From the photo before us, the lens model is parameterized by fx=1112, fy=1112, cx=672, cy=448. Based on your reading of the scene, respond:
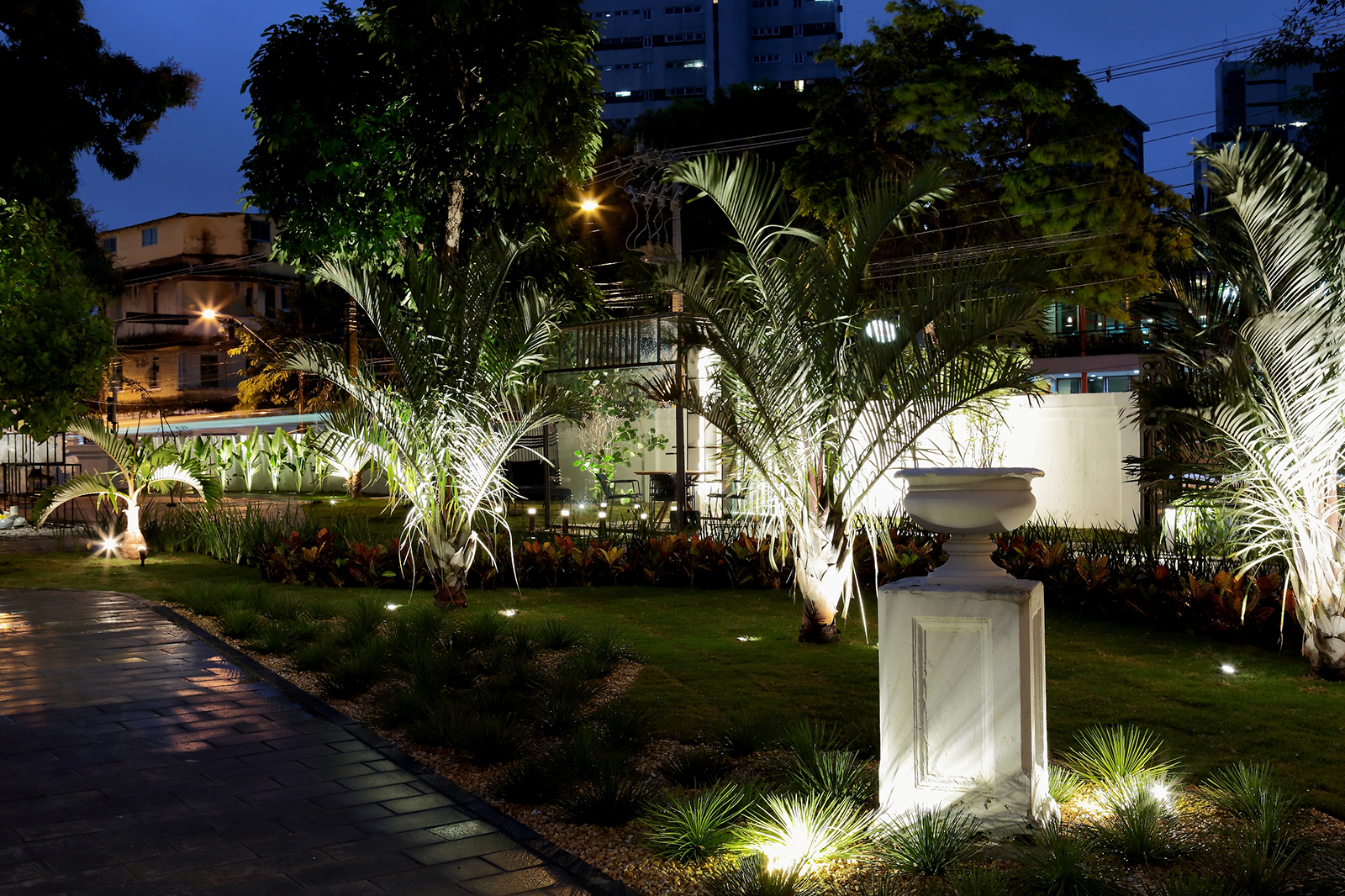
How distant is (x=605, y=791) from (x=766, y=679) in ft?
8.27

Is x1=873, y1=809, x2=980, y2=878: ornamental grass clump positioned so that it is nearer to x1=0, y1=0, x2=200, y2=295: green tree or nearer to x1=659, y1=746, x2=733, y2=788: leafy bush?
x1=659, y1=746, x2=733, y2=788: leafy bush

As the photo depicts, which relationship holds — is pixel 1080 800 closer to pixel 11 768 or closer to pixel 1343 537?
pixel 1343 537

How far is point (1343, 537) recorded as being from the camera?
642cm

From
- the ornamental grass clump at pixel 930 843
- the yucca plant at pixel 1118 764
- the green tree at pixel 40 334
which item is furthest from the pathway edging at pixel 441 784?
the green tree at pixel 40 334

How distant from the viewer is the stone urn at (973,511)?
406 cm

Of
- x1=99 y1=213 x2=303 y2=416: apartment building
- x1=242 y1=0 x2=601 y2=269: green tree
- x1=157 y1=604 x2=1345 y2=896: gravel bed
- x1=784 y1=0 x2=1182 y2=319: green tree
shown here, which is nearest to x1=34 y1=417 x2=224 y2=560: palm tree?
x1=242 y1=0 x2=601 y2=269: green tree

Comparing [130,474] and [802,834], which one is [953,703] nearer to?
[802,834]

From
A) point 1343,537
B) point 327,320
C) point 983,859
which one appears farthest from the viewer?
point 327,320

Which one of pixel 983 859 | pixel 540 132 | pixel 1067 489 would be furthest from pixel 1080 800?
pixel 1067 489

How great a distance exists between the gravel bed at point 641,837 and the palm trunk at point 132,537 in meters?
9.32

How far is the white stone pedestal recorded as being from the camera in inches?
154

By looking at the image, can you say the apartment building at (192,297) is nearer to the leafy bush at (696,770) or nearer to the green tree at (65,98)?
the green tree at (65,98)

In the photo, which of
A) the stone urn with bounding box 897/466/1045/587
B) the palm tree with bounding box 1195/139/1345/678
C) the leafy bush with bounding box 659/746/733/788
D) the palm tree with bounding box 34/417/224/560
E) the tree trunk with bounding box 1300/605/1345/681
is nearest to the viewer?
the stone urn with bounding box 897/466/1045/587

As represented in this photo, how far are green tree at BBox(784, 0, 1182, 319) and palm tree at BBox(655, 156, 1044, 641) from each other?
1387 cm
